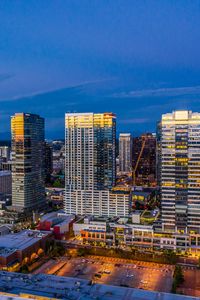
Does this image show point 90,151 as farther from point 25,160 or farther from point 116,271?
point 116,271

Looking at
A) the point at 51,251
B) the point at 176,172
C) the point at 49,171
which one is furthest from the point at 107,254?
the point at 49,171

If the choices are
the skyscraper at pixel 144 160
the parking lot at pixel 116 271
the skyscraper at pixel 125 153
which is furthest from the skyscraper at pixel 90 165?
the skyscraper at pixel 125 153

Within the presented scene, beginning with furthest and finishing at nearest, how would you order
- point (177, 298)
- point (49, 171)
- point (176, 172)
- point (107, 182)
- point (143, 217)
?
→ point (49, 171) < point (107, 182) < point (143, 217) < point (176, 172) < point (177, 298)

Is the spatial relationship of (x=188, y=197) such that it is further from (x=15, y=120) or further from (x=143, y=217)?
(x=15, y=120)

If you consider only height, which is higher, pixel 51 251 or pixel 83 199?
pixel 83 199

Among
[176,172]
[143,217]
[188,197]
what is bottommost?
[143,217]

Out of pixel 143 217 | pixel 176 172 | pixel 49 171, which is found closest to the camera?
pixel 176 172

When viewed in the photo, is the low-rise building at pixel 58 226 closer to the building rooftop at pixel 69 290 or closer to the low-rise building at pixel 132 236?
the low-rise building at pixel 132 236

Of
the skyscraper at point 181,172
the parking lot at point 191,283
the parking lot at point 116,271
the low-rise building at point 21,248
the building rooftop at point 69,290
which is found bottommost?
the parking lot at point 191,283

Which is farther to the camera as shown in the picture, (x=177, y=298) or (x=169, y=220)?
(x=169, y=220)
